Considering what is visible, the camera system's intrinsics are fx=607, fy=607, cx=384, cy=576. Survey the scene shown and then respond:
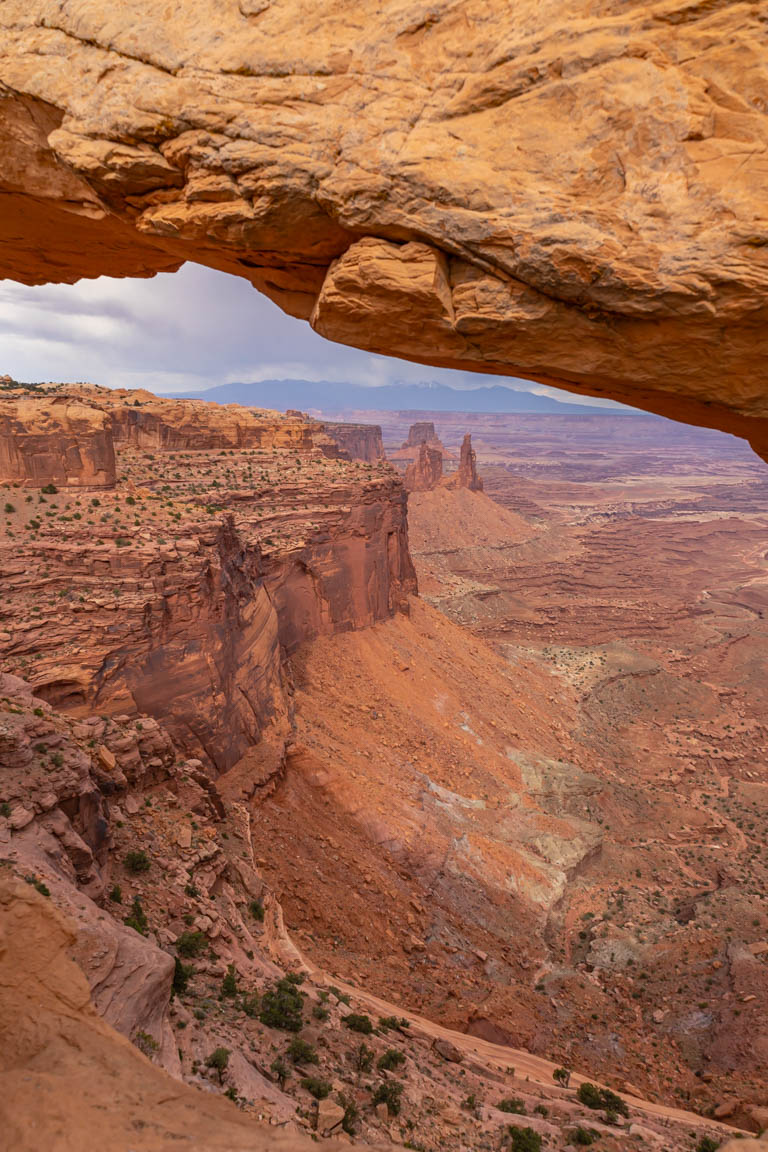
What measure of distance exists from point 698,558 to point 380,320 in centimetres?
10632

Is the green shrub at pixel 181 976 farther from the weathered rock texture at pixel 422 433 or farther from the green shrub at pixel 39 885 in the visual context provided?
the weathered rock texture at pixel 422 433

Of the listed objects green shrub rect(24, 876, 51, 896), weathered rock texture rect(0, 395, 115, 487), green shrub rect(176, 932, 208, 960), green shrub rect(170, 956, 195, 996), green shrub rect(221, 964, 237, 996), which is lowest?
green shrub rect(221, 964, 237, 996)

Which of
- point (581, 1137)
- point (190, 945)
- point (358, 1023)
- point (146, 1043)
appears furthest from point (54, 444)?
point (581, 1137)

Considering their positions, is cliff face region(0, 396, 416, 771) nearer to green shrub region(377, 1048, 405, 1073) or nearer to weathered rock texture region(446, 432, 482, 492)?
green shrub region(377, 1048, 405, 1073)

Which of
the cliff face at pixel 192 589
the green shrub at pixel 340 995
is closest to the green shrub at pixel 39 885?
the green shrub at pixel 340 995

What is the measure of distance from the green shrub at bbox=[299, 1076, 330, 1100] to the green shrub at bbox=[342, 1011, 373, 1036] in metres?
2.79

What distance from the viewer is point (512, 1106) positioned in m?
11.5

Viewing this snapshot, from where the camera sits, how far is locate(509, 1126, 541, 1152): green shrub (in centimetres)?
963

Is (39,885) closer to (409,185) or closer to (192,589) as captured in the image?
(409,185)

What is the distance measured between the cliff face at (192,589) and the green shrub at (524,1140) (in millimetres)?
13234

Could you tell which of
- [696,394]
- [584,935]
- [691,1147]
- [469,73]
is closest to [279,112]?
[469,73]

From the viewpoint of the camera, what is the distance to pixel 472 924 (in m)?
20.4

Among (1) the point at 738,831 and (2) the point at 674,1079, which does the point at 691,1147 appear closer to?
(2) the point at 674,1079

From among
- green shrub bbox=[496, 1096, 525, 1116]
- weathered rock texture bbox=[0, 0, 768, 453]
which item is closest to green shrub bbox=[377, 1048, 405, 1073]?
green shrub bbox=[496, 1096, 525, 1116]
